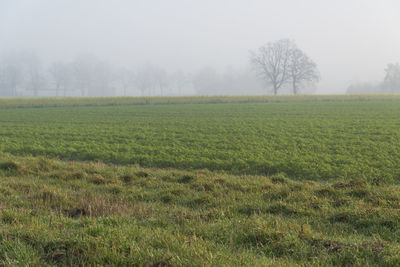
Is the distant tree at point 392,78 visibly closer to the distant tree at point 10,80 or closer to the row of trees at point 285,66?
the row of trees at point 285,66

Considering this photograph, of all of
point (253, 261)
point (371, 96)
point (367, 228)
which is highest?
point (371, 96)

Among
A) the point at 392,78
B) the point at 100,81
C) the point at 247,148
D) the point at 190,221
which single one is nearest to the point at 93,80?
the point at 100,81

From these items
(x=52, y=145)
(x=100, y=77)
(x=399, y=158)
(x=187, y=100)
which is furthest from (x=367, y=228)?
(x=100, y=77)

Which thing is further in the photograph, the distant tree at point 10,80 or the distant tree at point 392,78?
the distant tree at point 10,80

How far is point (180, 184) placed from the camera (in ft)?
27.9

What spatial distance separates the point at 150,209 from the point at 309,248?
133 inches

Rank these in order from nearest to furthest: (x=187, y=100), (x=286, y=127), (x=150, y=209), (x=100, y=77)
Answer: (x=150, y=209)
(x=286, y=127)
(x=187, y=100)
(x=100, y=77)

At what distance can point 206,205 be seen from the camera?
664 cm

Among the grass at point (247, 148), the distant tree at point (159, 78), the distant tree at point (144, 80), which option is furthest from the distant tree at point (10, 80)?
the grass at point (247, 148)

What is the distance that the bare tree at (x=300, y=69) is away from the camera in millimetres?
78000

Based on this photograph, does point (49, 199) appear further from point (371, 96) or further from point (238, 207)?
point (371, 96)

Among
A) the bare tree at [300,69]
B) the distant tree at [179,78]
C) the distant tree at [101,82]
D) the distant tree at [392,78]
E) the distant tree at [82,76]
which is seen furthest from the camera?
the distant tree at [179,78]

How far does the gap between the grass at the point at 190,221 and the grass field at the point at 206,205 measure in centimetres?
2

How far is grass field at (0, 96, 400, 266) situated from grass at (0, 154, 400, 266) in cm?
2
